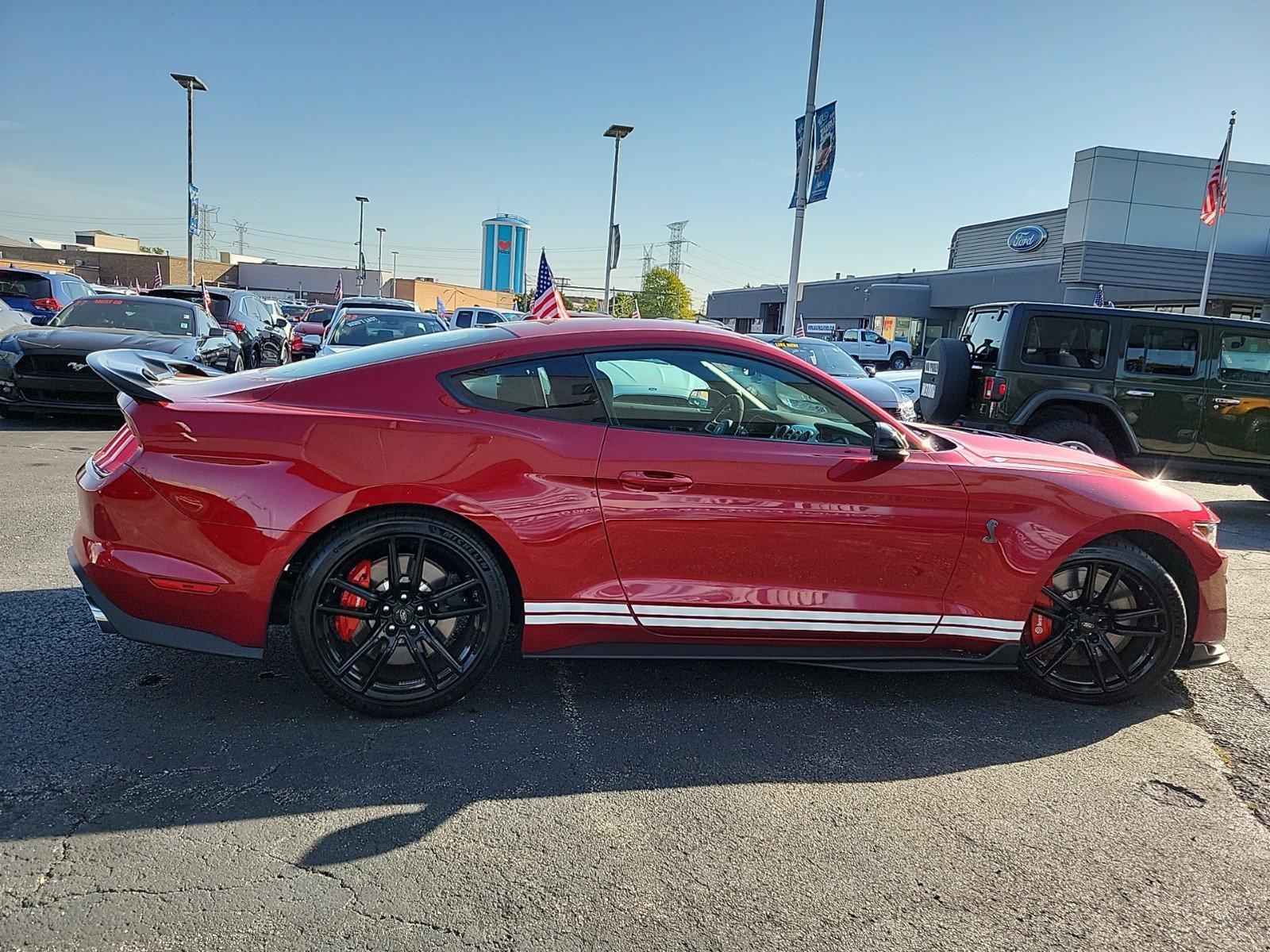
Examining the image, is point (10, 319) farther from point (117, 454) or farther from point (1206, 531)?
point (1206, 531)

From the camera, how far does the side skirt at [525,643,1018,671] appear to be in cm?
345

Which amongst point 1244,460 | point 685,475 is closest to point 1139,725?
point 685,475

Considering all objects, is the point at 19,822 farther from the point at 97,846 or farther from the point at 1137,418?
the point at 1137,418

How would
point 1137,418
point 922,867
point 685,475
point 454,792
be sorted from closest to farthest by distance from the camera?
point 922,867 < point 454,792 < point 685,475 < point 1137,418

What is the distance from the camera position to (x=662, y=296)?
288 feet

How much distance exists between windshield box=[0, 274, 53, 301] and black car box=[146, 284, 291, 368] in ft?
5.52

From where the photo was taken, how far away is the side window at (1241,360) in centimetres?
857

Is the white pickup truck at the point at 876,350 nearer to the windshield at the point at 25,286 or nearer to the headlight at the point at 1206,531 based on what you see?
the windshield at the point at 25,286

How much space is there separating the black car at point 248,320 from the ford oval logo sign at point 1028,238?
33618 mm

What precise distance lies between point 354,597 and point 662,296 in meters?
86.6

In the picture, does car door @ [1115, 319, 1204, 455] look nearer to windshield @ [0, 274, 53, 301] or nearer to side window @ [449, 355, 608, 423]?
side window @ [449, 355, 608, 423]

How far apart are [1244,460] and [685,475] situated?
307 inches

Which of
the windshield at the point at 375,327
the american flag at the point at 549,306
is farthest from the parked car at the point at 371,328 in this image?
the american flag at the point at 549,306

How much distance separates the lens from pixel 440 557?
331 centimetres
